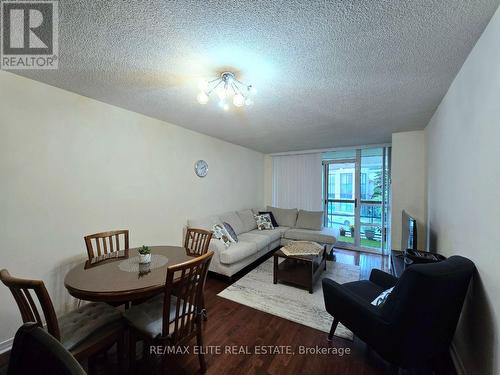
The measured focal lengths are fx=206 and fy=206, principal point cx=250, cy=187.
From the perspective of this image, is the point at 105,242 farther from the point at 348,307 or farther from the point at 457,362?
the point at 457,362

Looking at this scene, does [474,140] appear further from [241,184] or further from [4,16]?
[241,184]

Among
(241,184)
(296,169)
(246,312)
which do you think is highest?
(296,169)

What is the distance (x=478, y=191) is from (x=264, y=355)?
1965 millimetres

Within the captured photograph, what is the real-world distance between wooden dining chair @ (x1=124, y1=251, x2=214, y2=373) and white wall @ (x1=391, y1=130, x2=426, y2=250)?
11.4ft

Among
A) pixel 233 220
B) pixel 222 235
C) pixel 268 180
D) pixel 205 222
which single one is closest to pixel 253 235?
pixel 233 220

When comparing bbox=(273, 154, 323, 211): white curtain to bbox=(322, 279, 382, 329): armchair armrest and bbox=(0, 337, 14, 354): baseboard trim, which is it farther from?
bbox=(0, 337, 14, 354): baseboard trim

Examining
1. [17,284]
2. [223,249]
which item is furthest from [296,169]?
[17,284]

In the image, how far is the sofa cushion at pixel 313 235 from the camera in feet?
13.1

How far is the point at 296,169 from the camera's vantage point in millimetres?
5355

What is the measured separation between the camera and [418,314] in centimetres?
126

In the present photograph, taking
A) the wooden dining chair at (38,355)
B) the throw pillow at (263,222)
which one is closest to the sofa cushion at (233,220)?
the throw pillow at (263,222)

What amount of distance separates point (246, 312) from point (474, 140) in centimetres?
250

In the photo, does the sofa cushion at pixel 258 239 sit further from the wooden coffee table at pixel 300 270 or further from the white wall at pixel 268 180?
the white wall at pixel 268 180

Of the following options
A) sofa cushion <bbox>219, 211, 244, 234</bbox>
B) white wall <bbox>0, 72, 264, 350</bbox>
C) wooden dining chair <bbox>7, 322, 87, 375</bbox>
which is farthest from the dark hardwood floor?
sofa cushion <bbox>219, 211, 244, 234</bbox>
